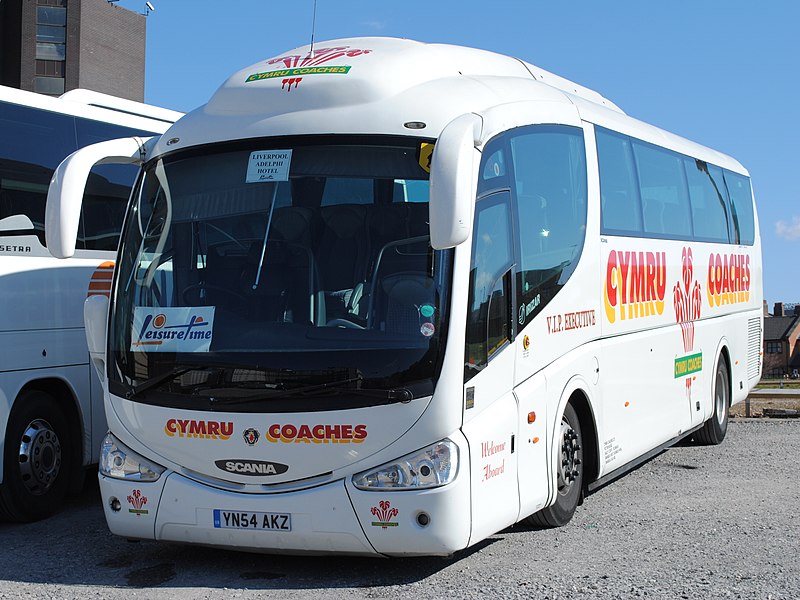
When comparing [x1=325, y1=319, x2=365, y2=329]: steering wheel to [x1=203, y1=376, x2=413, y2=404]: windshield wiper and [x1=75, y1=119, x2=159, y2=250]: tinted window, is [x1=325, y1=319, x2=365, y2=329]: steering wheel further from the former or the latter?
[x1=75, y1=119, x2=159, y2=250]: tinted window

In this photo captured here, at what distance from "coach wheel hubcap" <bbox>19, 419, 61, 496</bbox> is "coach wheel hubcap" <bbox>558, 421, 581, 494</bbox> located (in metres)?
4.34

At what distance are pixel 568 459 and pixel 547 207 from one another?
6.33 feet

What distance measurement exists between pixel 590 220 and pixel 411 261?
109 inches

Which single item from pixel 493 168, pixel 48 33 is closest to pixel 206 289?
pixel 493 168

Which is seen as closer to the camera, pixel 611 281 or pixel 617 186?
pixel 611 281

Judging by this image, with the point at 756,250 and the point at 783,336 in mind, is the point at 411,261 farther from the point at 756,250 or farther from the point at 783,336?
Result: the point at 783,336

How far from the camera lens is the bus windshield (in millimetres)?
6668

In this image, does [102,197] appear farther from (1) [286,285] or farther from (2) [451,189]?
(2) [451,189]

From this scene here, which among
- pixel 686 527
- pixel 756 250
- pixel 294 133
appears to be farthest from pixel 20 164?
pixel 756 250

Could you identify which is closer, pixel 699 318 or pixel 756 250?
pixel 699 318

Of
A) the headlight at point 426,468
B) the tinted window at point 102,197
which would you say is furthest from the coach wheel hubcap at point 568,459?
the tinted window at point 102,197

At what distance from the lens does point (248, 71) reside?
26.0 feet

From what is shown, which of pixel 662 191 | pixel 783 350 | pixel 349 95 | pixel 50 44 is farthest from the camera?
pixel 783 350

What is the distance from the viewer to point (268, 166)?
7.23 metres
